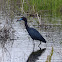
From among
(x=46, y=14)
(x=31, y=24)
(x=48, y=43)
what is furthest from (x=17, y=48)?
(x=46, y=14)

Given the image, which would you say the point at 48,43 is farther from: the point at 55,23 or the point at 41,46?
the point at 55,23

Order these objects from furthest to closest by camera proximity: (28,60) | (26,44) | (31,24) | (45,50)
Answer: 1. (31,24)
2. (26,44)
3. (45,50)
4. (28,60)

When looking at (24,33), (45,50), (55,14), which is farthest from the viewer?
(55,14)

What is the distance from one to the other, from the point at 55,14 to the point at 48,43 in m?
5.61

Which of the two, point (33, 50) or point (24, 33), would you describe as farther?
point (24, 33)

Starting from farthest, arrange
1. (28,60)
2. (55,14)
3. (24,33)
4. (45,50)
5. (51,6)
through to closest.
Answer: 1. (51,6)
2. (55,14)
3. (24,33)
4. (45,50)
5. (28,60)

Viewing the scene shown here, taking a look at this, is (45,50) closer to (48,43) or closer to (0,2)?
(48,43)

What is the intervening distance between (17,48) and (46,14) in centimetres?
638

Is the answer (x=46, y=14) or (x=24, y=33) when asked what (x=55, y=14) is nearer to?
(x=46, y=14)

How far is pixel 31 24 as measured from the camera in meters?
13.0

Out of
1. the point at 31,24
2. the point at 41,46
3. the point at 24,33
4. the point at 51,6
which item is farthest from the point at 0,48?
the point at 51,6

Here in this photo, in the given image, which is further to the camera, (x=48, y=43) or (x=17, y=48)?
(x=48, y=43)

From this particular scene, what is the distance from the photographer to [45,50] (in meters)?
9.20

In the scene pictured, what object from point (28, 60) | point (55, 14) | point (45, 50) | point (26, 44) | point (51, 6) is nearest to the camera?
point (28, 60)
